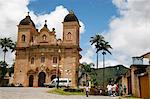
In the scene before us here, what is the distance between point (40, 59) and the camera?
6359 centimetres

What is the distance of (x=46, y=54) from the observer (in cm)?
6353

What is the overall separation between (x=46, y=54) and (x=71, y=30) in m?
7.86

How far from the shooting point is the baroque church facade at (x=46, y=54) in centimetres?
6172

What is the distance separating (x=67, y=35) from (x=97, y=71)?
1761 cm

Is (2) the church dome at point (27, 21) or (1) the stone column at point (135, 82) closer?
(1) the stone column at point (135, 82)

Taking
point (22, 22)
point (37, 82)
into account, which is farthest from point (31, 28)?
point (37, 82)

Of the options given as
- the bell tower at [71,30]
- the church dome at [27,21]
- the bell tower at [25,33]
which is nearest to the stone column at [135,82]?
the bell tower at [71,30]

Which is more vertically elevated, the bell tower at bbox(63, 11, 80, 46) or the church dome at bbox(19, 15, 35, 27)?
the church dome at bbox(19, 15, 35, 27)

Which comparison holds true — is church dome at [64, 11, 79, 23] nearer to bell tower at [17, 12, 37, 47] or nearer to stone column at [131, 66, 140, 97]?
bell tower at [17, 12, 37, 47]

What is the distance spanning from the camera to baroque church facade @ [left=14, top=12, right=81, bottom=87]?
61719 millimetres

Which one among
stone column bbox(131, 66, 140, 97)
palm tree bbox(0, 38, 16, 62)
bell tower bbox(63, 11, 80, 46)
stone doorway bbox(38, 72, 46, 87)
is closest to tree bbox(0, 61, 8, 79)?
palm tree bbox(0, 38, 16, 62)

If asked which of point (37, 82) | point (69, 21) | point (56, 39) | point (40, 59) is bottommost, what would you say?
point (37, 82)

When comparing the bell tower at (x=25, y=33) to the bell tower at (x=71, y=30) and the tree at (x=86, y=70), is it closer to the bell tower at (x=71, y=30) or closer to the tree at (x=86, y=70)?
the bell tower at (x=71, y=30)

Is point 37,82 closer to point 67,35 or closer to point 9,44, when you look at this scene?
point 67,35
